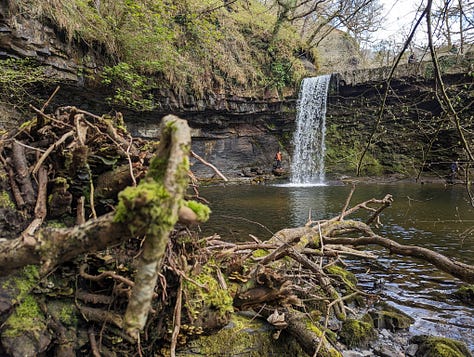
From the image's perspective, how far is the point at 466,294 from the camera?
A: 163 inches

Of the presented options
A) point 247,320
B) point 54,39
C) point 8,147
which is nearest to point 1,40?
point 54,39

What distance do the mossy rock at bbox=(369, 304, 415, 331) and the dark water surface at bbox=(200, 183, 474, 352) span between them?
0.33ft

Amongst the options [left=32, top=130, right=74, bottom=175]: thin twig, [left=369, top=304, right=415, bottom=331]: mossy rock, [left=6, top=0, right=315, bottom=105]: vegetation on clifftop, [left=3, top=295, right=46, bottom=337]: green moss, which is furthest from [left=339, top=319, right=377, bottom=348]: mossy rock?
[left=6, top=0, right=315, bottom=105]: vegetation on clifftop

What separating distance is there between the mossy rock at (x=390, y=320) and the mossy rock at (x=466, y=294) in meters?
1.11

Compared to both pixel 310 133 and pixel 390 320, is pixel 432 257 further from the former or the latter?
pixel 310 133

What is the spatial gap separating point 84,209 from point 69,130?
58 cm

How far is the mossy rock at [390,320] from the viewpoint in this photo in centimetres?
347

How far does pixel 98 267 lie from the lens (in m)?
1.96

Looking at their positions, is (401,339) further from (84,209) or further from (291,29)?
(291,29)

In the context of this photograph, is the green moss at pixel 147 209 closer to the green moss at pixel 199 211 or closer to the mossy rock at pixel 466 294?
the green moss at pixel 199 211

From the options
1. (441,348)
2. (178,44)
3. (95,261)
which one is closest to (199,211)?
(95,261)

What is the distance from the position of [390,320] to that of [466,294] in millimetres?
1535

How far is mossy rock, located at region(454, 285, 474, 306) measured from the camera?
4.08 metres

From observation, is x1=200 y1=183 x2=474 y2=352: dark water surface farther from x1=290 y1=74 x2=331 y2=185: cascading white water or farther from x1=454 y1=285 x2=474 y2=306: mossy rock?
x1=290 y1=74 x2=331 y2=185: cascading white water
